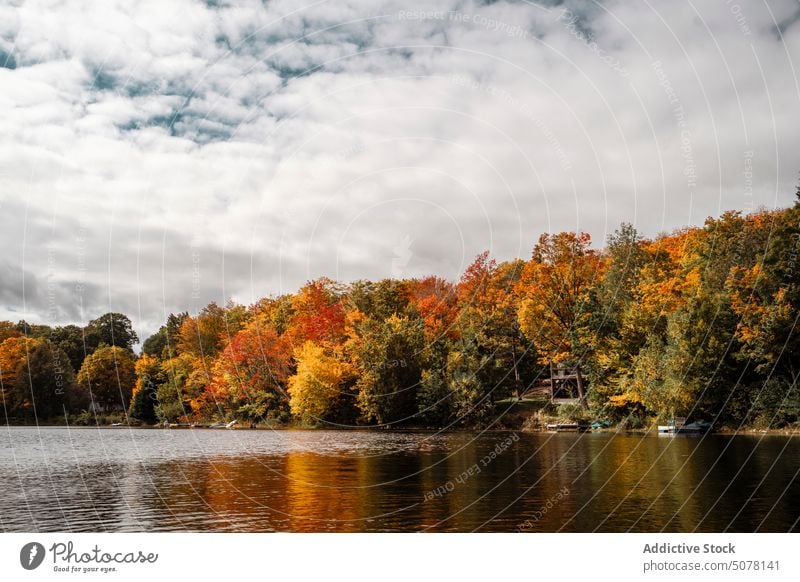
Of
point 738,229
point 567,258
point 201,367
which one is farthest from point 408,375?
point 738,229

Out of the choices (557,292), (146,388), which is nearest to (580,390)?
(557,292)

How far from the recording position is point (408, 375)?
73.3m

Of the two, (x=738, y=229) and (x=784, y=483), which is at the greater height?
(x=738, y=229)

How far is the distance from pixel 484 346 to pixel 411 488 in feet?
143

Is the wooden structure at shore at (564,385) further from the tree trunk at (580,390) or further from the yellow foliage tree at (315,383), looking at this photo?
the yellow foliage tree at (315,383)

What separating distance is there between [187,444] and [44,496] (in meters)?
28.4

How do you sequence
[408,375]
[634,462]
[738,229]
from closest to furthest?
1. [634,462]
2. [738,229]
3. [408,375]

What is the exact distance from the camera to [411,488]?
26.0 meters

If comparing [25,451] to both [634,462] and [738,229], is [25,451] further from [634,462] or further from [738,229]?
[738,229]

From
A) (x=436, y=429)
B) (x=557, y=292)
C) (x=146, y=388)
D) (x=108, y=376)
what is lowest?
(x=436, y=429)

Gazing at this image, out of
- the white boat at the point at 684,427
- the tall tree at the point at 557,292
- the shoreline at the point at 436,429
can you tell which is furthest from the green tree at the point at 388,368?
the white boat at the point at 684,427

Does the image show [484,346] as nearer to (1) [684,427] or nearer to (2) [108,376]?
(1) [684,427]

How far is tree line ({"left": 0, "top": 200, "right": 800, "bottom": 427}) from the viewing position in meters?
54.3
